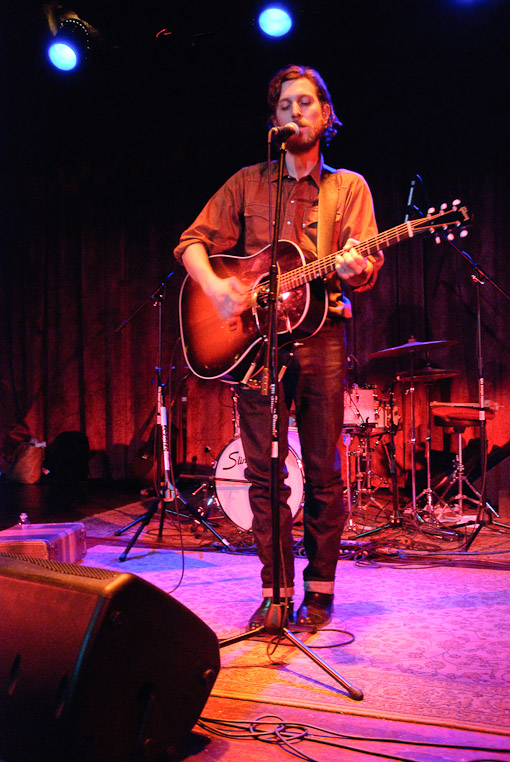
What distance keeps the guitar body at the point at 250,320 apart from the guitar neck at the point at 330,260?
3cm

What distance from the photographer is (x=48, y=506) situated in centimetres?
509

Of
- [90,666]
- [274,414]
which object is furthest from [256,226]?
[90,666]

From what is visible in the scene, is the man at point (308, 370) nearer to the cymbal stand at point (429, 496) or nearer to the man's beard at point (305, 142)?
the man's beard at point (305, 142)

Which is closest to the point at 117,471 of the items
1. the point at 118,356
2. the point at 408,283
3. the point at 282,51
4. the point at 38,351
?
the point at 118,356

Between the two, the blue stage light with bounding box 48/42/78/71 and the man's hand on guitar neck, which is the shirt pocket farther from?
the blue stage light with bounding box 48/42/78/71

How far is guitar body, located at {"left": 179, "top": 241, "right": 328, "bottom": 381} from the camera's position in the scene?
7.05 feet

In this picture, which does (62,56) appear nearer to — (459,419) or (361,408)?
(361,408)

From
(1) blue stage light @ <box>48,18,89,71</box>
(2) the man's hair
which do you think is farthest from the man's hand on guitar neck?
(1) blue stage light @ <box>48,18,89,71</box>

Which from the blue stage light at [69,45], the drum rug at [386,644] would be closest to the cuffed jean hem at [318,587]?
the drum rug at [386,644]

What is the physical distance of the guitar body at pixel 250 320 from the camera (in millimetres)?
2148

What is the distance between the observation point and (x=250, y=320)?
2.23 meters

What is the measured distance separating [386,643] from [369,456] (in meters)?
2.89

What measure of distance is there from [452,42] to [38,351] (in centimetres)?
524

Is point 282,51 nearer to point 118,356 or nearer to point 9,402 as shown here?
point 118,356
